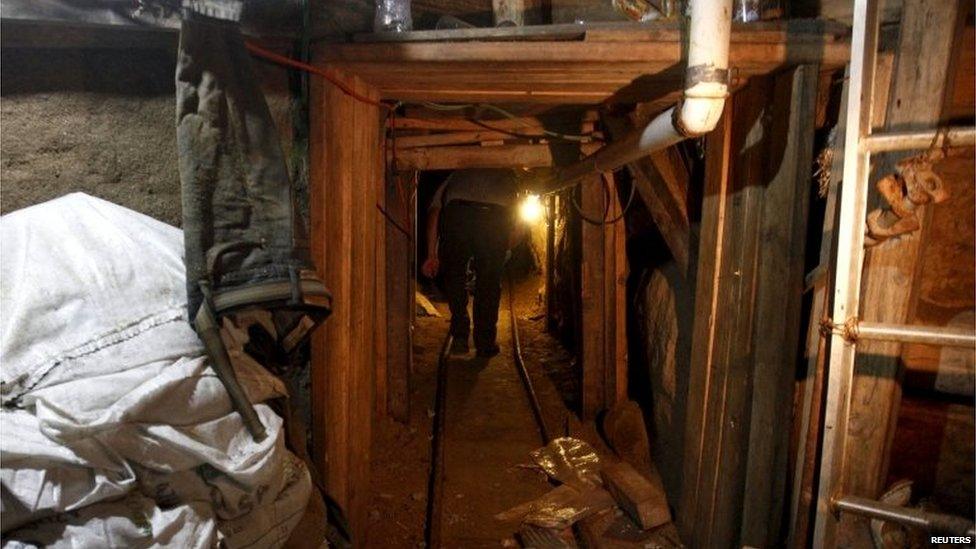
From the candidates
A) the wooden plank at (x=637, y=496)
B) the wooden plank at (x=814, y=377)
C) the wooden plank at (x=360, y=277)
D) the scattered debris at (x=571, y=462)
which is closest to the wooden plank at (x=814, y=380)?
the wooden plank at (x=814, y=377)

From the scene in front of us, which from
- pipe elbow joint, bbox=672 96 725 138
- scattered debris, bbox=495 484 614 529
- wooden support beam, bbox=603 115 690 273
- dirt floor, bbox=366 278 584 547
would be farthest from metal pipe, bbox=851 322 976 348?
dirt floor, bbox=366 278 584 547

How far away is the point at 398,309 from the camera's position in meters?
5.68

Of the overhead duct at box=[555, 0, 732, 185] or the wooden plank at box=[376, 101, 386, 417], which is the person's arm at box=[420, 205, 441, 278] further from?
the overhead duct at box=[555, 0, 732, 185]

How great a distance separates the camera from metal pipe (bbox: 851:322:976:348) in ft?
5.05

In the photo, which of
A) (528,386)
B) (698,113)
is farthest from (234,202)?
(528,386)

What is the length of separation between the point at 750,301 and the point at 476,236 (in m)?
4.53

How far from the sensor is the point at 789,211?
2.74 metres

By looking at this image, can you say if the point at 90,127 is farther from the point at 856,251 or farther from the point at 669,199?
the point at 669,199

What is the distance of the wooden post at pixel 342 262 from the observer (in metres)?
2.51

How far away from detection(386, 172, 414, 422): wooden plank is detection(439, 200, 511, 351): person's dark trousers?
4.90 feet

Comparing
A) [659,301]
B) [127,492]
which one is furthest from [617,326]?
[127,492]

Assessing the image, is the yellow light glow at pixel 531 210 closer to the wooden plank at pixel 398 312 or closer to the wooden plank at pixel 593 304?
the wooden plank at pixel 593 304

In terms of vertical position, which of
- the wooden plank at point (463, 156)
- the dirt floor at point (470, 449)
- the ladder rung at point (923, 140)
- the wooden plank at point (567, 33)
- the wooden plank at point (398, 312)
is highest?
the wooden plank at point (567, 33)

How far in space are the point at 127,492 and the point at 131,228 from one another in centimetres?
90
